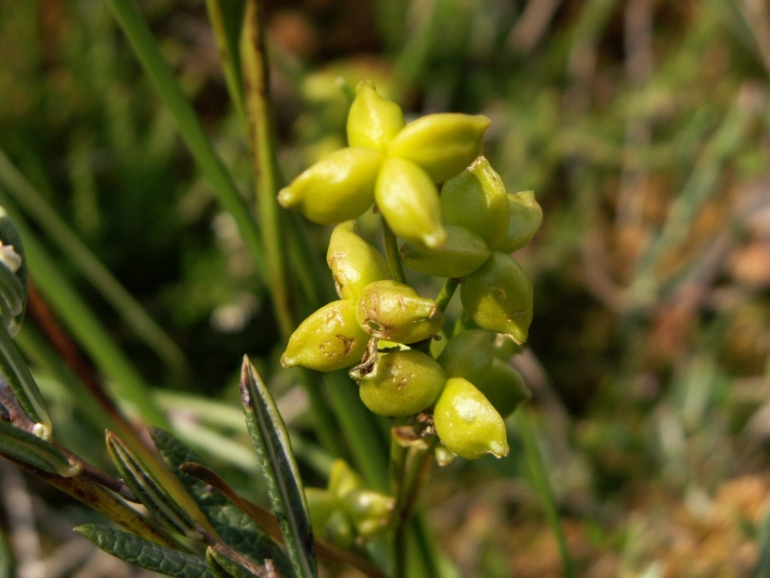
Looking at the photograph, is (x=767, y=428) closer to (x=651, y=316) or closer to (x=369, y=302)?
(x=651, y=316)

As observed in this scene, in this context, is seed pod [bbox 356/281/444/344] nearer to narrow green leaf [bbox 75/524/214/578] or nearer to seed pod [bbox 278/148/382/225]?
seed pod [bbox 278/148/382/225]

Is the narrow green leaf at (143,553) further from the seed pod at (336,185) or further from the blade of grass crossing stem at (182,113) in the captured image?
the blade of grass crossing stem at (182,113)

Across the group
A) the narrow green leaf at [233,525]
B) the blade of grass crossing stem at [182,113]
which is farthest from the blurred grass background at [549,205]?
the narrow green leaf at [233,525]

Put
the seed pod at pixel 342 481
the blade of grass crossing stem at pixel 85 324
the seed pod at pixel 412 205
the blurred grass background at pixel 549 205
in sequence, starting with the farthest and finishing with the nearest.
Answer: the blurred grass background at pixel 549 205
the blade of grass crossing stem at pixel 85 324
the seed pod at pixel 342 481
the seed pod at pixel 412 205

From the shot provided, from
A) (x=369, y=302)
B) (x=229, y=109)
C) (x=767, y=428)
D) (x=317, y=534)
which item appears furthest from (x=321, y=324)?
(x=229, y=109)

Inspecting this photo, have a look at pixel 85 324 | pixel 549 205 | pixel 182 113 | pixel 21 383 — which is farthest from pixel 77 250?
pixel 549 205

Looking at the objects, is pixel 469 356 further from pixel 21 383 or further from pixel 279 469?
pixel 21 383

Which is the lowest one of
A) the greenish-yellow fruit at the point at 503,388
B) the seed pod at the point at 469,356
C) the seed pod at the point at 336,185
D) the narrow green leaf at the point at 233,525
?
the narrow green leaf at the point at 233,525
